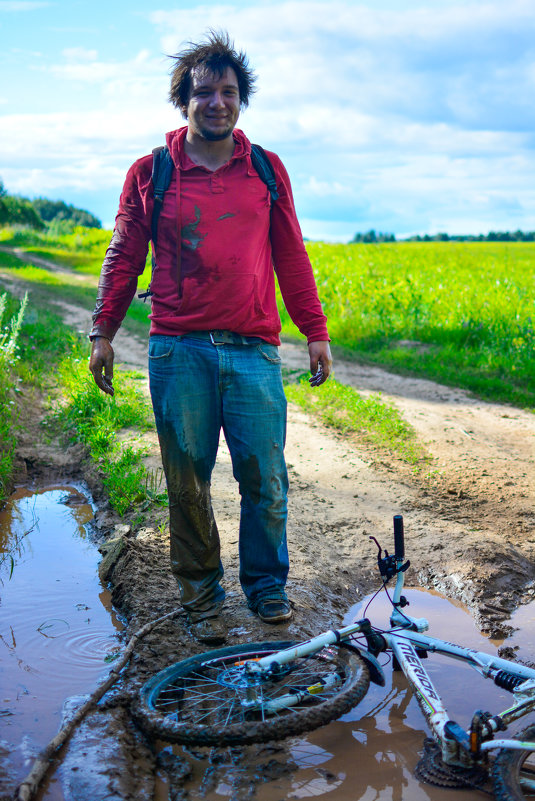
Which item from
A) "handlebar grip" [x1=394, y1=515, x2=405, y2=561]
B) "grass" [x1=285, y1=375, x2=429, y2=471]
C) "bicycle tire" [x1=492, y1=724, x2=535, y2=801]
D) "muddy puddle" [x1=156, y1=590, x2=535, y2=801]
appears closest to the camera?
"bicycle tire" [x1=492, y1=724, x2=535, y2=801]

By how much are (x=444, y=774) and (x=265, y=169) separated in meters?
2.54

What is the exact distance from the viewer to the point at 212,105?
3.14 m

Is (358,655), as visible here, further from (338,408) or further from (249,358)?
(338,408)

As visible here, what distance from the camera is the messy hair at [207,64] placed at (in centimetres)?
321

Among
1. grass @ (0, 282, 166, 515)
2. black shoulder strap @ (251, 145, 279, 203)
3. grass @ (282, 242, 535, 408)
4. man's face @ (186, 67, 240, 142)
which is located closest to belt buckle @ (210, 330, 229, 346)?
black shoulder strap @ (251, 145, 279, 203)

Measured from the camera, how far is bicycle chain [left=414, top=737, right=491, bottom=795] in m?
2.48

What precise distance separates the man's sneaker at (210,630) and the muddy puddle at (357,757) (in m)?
0.59

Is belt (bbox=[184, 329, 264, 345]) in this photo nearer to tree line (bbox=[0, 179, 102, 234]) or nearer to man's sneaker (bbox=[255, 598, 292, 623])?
man's sneaker (bbox=[255, 598, 292, 623])

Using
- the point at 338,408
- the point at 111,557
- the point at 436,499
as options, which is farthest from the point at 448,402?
the point at 111,557

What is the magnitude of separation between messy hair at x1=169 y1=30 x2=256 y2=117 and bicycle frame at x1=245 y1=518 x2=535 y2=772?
2141mm

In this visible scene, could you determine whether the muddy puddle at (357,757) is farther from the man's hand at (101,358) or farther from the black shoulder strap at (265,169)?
the black shoulder strap at (265,169)

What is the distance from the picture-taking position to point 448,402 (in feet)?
27.0

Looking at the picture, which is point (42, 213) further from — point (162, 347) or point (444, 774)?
point (444, 774)

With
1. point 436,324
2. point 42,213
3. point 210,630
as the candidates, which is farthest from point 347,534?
point 42,213
